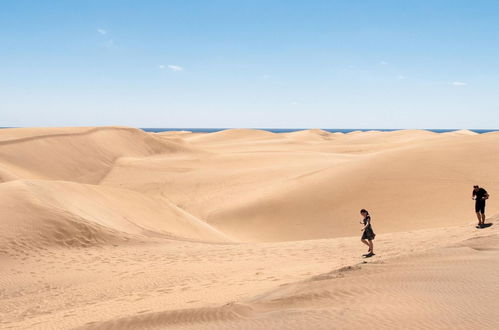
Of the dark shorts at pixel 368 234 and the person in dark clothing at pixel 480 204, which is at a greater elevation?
the person in dark clothing at pixel 480 204

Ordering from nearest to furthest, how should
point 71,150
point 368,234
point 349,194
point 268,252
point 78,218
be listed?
point 368,234 → point 268,252 → point 78,218 → point 349,194 → point 71,150

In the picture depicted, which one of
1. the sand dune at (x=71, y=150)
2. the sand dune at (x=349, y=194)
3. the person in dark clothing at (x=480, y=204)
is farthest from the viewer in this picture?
the sand dune at (x=71, y=150)

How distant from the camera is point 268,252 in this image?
Result: 1134 cm

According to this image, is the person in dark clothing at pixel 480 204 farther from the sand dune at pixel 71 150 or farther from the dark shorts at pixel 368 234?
the sand dune at pixel 71 150

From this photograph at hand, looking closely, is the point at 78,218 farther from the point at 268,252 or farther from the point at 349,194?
the point at 349,194

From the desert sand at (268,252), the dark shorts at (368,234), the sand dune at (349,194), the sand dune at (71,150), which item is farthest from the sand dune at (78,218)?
the sand dune at (71,150)

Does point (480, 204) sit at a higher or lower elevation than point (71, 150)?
lower

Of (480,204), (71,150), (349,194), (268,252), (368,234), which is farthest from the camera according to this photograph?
(71,150)

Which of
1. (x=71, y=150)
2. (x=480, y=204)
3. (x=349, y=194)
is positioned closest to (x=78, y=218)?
(x=480, y=204)

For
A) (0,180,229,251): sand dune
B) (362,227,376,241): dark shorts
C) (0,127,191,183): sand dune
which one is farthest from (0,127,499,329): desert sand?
(0,127,191,183): sand dune

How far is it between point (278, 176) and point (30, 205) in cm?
1945

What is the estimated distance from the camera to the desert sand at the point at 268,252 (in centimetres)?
552

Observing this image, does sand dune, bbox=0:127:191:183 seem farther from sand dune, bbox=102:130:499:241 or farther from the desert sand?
the desert sand

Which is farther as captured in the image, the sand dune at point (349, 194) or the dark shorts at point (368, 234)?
the sand dune at point (349, 194)
